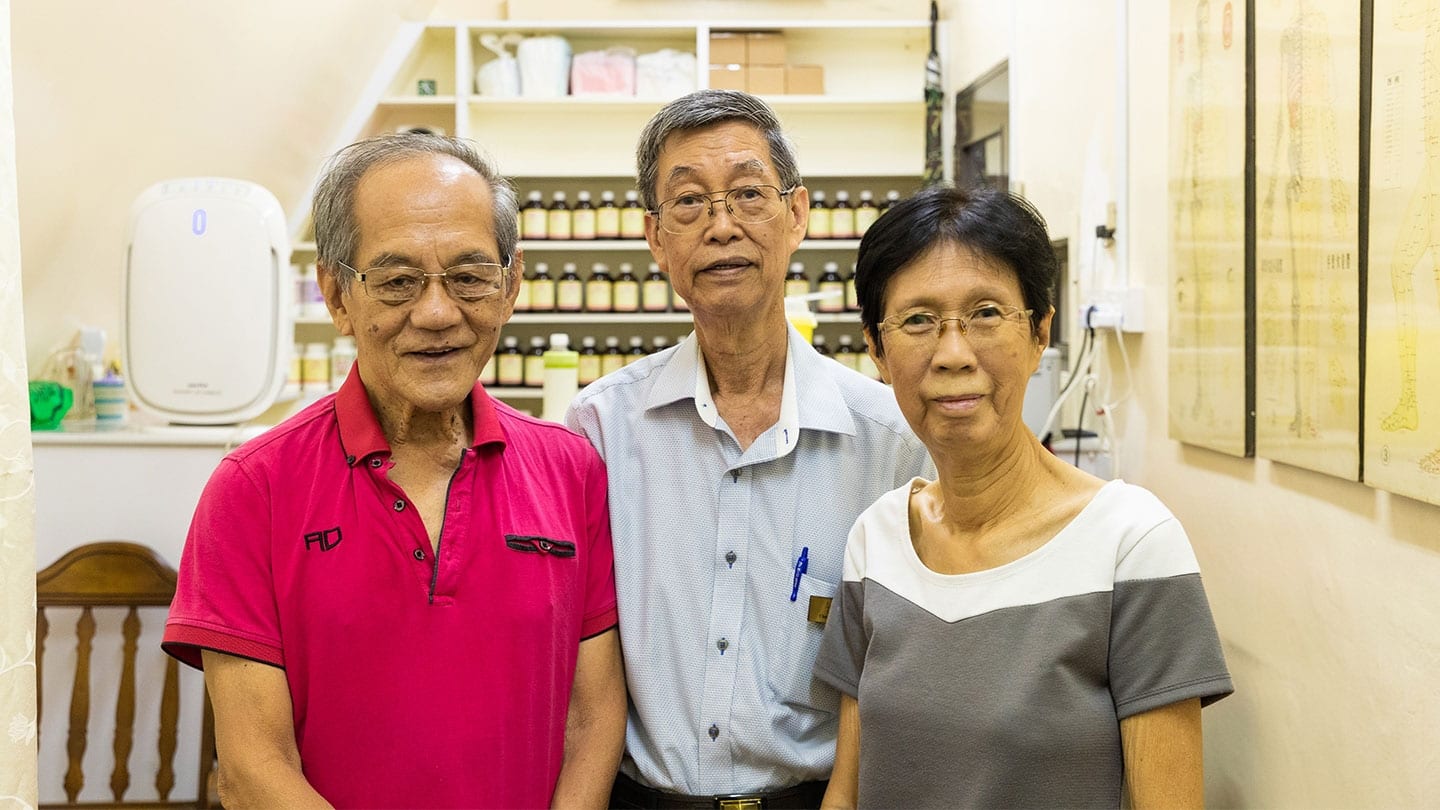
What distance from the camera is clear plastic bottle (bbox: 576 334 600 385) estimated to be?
Answer: 16.2 ft

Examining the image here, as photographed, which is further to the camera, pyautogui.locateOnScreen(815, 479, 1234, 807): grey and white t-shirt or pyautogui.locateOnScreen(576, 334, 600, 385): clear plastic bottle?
pyautogui.locateOnScreen(576, 334, 600, 385): clear plastic bottle

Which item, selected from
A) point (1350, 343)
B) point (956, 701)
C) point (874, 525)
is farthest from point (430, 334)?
point (1350, 343)

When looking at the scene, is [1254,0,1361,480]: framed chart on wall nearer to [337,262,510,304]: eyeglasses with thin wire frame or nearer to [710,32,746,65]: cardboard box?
[337,262,510,304]: eyeglasses with thin wire frame

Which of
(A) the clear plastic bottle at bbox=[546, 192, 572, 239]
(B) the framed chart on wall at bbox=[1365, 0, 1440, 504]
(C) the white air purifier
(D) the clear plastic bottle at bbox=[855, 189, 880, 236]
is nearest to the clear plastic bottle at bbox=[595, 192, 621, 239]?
(A) the clear plastic bottle at bbox=[546, 192, 572, 239]

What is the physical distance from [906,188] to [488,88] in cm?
192

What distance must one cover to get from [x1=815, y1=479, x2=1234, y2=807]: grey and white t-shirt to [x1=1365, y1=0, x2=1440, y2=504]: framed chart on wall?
60 cm

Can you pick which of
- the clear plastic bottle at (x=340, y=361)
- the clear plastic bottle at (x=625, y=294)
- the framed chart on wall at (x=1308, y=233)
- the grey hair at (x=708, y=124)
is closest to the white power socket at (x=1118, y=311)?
the framed chart on wall at (x=1308, y=233)

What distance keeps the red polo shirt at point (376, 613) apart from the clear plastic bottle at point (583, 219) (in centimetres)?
372

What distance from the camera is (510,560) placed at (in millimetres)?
1248

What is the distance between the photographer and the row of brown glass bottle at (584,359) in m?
4.94

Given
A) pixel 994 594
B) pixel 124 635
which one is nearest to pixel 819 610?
pixel 994 594

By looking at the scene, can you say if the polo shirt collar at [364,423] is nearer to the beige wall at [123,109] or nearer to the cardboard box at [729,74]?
the beige wall at [123,109]

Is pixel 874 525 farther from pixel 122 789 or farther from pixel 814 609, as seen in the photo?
pixel 122 789

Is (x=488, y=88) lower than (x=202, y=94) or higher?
higher
